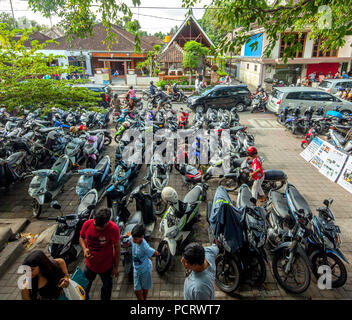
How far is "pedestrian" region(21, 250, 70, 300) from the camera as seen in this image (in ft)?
7.81

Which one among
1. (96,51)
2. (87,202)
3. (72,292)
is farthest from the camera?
(96,51)

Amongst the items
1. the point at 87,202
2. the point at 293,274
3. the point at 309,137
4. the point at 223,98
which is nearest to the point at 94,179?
the point at 87,202

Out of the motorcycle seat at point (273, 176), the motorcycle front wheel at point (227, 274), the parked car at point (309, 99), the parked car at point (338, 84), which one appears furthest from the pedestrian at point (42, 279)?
the parked car at point (338, 84)

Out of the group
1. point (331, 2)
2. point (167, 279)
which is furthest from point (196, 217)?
point (331, 2)

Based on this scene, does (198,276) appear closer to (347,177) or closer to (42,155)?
(347,177)

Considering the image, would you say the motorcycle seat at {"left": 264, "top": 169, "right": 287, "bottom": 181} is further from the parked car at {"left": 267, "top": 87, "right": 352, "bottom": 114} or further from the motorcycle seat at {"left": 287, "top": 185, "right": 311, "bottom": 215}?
the parked car at {"left": 267, "top": 87, "right": 352, "bottom": 114}

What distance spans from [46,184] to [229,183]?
15.5ft

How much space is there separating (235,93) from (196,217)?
1150cm

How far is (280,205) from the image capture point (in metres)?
4.71

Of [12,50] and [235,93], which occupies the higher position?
[12,50]

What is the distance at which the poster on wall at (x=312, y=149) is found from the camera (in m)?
8.02

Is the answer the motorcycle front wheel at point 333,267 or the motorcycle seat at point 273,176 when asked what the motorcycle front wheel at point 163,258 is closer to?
the motorcycle front wheel at point 333,267
